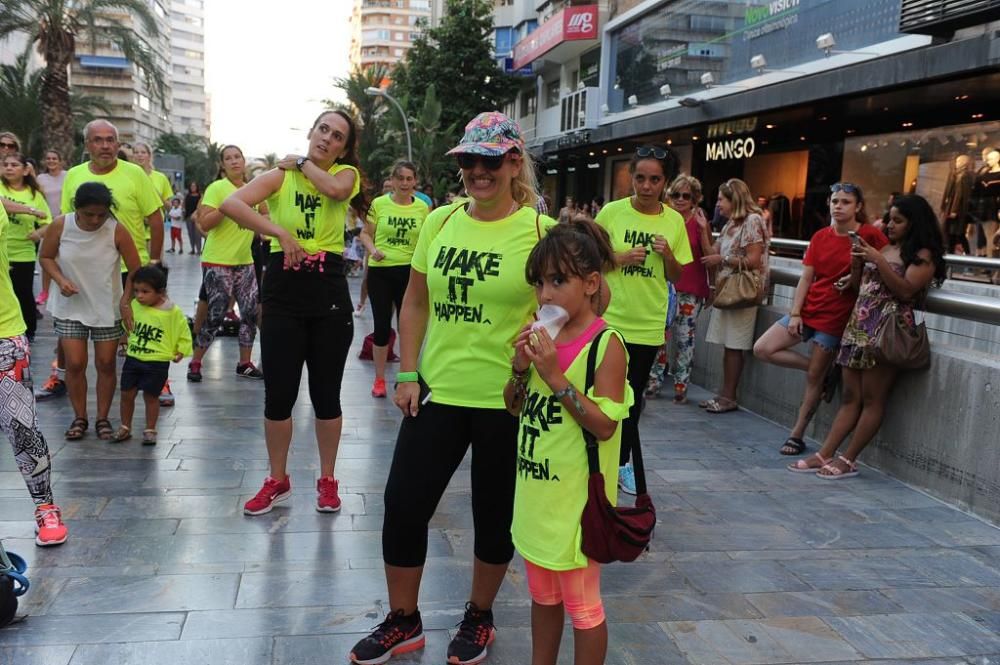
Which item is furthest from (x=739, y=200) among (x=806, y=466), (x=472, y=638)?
(x=472, y=638)

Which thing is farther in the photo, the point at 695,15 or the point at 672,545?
the point at 695,15

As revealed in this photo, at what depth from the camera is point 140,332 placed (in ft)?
19.6

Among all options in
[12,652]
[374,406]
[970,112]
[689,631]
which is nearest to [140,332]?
[374,406]

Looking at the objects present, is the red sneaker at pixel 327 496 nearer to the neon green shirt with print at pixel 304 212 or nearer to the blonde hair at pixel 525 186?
the neon green shirt with print at pixel 304 212

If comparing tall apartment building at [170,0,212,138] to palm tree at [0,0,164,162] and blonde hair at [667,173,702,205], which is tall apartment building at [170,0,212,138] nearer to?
palm tree at [0,0,164,162]

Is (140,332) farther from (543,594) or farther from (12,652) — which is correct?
(543,594)

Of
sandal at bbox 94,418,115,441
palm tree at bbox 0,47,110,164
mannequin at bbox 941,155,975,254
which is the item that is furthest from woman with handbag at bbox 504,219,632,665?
palm tree at bbox 0,47,110,164

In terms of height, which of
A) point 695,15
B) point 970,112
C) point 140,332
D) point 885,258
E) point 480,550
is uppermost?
point 695,15

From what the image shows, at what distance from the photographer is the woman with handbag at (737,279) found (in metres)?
7.47

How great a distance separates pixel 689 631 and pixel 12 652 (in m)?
2.54

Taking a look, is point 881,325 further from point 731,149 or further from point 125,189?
point 731,149

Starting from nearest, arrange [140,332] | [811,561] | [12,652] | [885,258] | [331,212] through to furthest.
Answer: [12,652] < [811,561] < [331,212] < [885,258] < [140,332]

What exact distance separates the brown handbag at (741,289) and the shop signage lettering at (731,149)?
13.0 meters

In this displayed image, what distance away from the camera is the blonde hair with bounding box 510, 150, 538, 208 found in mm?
3184
